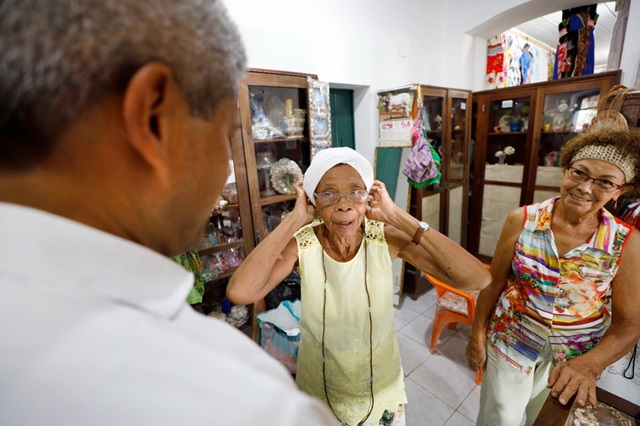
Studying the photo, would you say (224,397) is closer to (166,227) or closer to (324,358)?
(166,227)

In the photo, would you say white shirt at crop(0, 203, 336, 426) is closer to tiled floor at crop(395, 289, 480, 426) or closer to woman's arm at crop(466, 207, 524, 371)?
woman's arm at crop(466, 207, 524, 371)

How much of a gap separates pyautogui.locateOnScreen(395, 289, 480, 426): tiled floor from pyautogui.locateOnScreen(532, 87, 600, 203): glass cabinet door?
1.87m

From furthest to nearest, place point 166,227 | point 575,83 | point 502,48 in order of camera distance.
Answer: point 502,48
point 575,83
point 166,227

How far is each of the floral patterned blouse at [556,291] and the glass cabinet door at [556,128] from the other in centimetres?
225

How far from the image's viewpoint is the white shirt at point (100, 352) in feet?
0.77

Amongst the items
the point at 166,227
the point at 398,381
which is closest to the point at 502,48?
the point at 398,381

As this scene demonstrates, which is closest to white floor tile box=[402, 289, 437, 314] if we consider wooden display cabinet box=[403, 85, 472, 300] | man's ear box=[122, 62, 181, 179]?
wooden display cabinet box=[403, 85, 472, 300]

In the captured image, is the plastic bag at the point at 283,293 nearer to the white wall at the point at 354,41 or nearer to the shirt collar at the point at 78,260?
the white wall at the point at 354,41

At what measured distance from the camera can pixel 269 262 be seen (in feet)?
3.71

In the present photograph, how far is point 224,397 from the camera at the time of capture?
262mm

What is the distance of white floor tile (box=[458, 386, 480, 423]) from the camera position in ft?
5.98

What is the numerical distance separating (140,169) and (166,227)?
0.08 metres

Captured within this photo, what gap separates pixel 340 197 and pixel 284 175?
125cm

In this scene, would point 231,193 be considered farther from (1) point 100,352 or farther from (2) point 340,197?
(1) point 100,352
